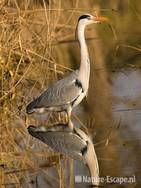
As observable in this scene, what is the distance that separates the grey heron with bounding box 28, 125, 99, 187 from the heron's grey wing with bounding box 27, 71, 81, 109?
0.36 m

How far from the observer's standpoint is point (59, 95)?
9.65m

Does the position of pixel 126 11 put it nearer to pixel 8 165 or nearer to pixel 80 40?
pixel 80 40

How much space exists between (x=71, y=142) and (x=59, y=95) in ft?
4.29

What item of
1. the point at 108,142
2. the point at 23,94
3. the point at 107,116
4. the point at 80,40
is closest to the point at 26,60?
the point at 23,94

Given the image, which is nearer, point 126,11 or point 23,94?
point 23,94

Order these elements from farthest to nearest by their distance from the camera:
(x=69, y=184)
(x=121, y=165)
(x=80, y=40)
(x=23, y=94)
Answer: (x=23, y=94), (x=80, y=40), (x=121, y=165), (x=69, y=184)

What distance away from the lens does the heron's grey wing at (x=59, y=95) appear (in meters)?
9.55

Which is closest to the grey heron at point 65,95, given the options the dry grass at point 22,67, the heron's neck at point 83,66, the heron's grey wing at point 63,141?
the heron's neck at point 83,66

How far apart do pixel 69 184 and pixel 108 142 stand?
4.94ft

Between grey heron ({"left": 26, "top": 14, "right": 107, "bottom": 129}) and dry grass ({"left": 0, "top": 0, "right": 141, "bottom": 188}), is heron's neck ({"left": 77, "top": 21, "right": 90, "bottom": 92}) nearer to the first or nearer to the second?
grey heron ({"left": 26, "top": 14, "right": 107, "bottom": 129})

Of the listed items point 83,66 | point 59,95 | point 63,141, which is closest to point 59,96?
point 59,95

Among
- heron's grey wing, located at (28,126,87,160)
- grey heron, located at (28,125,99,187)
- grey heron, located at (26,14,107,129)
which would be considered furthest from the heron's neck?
heron's grey wing, located at (28,126,87,160)

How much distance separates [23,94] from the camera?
1076 cm

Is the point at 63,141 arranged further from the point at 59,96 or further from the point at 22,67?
the point at 22,67
